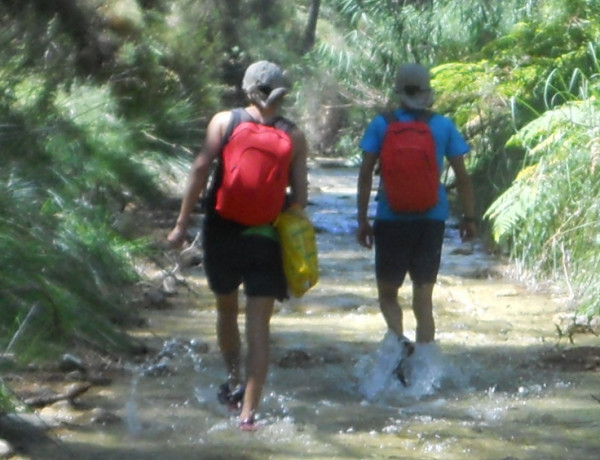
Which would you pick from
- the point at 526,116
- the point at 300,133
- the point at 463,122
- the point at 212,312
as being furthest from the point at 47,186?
the point at 463,122

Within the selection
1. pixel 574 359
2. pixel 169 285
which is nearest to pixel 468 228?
pixel 574 359

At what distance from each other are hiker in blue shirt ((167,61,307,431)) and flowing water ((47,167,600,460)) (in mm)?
347

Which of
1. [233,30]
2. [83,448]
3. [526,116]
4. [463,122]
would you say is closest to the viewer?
[83,448]

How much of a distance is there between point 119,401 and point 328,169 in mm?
18290

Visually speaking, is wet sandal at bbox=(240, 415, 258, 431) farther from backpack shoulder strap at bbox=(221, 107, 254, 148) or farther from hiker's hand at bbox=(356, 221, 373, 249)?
hiker's hand at bbox=(356, 221, 373, 249)

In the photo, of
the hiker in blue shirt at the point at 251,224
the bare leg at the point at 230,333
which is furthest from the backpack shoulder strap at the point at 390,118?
the bare leg at the point at 230,333

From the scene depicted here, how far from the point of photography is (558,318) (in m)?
8.19

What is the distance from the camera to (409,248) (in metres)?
6.35

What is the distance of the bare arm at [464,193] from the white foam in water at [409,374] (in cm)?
64

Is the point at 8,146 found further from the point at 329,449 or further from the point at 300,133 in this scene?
the point at 329,449

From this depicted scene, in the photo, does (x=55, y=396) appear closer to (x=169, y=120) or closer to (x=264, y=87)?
(x=264, y=87)

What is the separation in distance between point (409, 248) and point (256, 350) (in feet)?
3.94

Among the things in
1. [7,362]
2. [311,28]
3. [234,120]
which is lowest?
[7,362]

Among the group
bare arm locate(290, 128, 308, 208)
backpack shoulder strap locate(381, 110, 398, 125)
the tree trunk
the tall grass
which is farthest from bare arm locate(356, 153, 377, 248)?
the tree trunk
